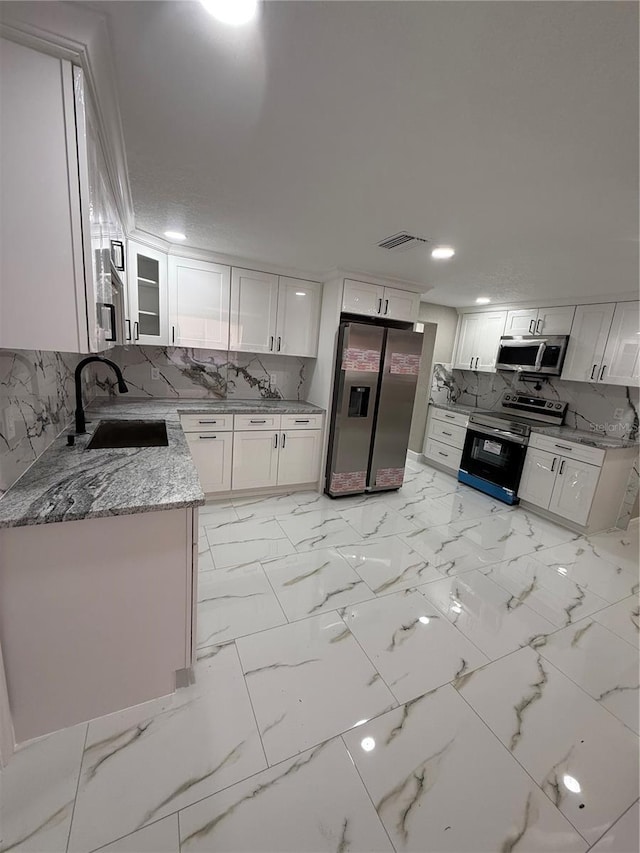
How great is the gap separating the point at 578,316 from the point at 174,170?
3.81m

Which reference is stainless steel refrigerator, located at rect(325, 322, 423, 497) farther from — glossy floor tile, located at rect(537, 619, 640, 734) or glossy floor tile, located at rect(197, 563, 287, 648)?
glossy floor tile, located at rect(537, 619, 640, 734)

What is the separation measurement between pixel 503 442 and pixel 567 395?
0.96 metres

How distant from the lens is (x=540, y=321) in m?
3.77

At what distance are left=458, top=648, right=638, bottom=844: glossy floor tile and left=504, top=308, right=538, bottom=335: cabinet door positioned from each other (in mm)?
3378

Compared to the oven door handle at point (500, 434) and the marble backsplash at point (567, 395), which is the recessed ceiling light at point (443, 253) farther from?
the marble backsplash at point (567, 395)

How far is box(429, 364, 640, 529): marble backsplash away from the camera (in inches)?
131

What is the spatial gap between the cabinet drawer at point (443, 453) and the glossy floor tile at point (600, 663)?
7.89ft

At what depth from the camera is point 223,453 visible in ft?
10.5

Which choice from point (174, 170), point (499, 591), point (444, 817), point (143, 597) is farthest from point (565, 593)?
point (174, 170)

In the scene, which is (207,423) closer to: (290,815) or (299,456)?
(299,456)

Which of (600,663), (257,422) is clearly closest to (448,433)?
(257,422)

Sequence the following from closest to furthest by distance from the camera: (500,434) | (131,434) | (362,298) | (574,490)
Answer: (131,434) < (574,490) < (362,298) < (500,434)

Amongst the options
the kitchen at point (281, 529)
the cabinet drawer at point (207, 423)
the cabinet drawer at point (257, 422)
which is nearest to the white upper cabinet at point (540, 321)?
the kitchen at point (281, 529)

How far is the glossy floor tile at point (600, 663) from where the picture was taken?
1610 millimetres
